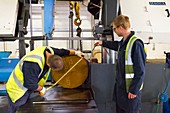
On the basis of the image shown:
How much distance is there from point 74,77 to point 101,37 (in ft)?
2.13

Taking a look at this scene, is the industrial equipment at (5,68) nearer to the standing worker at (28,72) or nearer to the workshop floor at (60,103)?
the workshop floor at (60,103)

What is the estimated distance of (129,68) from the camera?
2.18m

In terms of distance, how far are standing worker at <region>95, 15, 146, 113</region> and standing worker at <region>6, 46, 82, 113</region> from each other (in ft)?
1.99

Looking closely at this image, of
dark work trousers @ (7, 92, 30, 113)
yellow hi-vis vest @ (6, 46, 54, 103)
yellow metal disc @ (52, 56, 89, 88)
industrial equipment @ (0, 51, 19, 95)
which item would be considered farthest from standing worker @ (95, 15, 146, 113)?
industrial equipment @ (0, 51, 19, 95)

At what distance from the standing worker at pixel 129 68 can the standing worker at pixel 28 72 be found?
23.9 inches

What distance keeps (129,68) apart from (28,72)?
93cm

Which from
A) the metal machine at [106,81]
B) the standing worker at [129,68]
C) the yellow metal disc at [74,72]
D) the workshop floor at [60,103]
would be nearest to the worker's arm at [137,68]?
the standing worker at [129,68]

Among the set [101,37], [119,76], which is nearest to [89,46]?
[101,37]

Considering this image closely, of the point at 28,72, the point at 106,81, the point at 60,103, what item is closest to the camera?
the point at 28,72

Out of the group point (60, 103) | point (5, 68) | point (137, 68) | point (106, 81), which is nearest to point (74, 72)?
point (106, 81)

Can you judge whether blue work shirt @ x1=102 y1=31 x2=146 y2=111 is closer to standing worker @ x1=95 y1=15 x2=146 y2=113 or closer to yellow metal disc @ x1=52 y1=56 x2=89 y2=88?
standing worker @ x1=95 y1=15 x2=146 y2=113

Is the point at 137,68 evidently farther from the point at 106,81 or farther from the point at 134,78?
the point at 106,81

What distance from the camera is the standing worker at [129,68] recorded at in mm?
2102

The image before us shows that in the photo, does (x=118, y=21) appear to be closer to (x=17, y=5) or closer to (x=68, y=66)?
(x=68, y=66)
